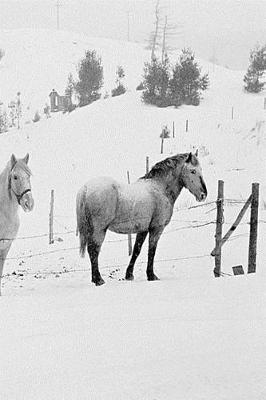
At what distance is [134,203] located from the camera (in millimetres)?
6152

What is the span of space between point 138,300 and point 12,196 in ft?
8.21

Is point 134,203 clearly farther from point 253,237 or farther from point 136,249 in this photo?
point 253,237

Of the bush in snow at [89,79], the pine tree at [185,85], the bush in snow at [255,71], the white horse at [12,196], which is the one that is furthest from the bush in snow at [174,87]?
the white horse at [12,196]

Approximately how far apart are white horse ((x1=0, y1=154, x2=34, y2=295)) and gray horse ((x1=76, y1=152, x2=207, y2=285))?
31.1 inches

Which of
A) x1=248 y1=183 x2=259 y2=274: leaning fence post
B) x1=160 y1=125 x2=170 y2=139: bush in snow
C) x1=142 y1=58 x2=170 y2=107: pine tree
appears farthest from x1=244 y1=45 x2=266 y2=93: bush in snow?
x1=248 y1=183 x2=259 y2=274: leaning fence post

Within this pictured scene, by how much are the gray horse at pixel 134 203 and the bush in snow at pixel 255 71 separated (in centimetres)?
2374

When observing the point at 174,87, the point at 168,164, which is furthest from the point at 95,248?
the point at 174,87

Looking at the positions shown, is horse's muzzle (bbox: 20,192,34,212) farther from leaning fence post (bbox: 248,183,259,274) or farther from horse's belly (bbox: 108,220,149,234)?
leaning fence post (bbox: 248,183,259,274)

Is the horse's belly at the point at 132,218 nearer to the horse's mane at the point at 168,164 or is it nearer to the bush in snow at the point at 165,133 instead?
the horse's mane at the point at 168,164

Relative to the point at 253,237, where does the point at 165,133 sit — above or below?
above

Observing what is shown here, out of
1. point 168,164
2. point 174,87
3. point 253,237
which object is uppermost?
point 174,87

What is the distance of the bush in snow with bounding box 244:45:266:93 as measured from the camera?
1112 inches

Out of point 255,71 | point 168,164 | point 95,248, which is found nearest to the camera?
point 95,248

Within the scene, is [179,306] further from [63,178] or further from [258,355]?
[63,178]
